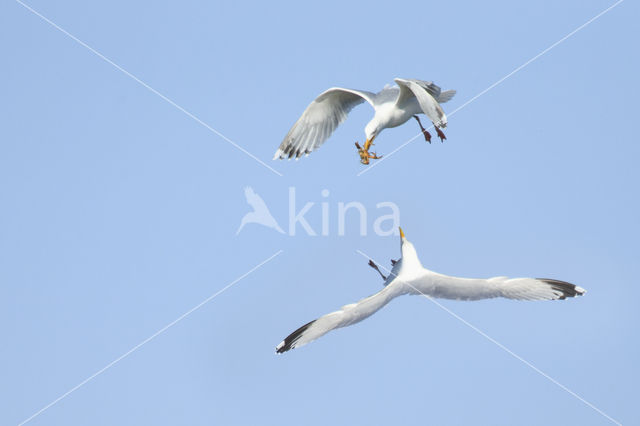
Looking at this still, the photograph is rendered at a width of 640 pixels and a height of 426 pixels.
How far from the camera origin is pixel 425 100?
14.4 meters

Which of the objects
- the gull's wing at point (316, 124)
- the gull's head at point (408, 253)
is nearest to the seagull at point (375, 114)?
the gull's wing at point (316, 124)

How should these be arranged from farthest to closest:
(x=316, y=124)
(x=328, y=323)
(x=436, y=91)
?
1. (x=316, y=124)
2. (x=436, y=91)
3. (x=328, y=323)

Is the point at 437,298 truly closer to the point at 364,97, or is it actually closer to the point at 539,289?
the point at 539,289

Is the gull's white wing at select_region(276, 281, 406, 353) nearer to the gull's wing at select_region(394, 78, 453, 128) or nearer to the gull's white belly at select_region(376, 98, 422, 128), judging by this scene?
the gull's wing at select_region(394, 78, 453, 128)

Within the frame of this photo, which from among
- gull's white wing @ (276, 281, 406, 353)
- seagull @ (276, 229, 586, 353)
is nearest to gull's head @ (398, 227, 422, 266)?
seagull @ (276, 229, 586, 353)

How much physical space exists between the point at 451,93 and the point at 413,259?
286 centimetres

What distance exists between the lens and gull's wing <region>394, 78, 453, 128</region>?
14.2 metres

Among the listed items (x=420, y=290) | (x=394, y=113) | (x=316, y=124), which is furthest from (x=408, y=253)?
(x=316, y=124)

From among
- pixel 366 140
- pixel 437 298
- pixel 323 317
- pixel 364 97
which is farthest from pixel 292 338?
pixel 364 97

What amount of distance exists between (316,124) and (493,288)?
4103 mm

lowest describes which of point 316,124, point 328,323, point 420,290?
point 420,290

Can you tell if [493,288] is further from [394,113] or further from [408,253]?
[394,113]

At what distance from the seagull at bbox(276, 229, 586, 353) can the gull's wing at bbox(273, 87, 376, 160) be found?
2.65 meters

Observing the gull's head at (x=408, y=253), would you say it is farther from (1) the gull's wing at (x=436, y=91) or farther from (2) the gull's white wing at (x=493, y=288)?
(1) the gull's wing at (x=436, y=91)
